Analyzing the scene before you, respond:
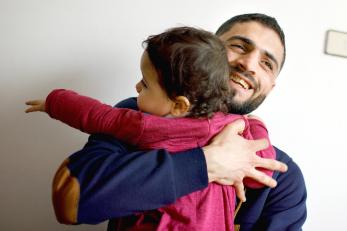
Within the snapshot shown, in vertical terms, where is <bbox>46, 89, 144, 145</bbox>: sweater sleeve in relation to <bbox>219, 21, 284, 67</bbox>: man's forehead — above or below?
below

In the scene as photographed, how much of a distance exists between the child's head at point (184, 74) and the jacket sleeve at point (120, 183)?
0.13m

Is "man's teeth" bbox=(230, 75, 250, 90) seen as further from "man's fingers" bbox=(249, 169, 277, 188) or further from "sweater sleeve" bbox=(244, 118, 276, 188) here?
"man's fingers" bbox=(249, 169, 277, 188)

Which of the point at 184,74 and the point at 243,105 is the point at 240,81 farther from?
the point at 184,74

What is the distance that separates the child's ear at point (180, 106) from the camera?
0.73m

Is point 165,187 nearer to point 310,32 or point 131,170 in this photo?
point 131,170

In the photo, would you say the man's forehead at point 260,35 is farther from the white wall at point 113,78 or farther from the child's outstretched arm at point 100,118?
the child's outstretched arm at point 100,118

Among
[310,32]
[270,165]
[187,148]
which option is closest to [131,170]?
[187,148]

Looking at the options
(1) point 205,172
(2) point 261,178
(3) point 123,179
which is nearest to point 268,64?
(2) point 261,178

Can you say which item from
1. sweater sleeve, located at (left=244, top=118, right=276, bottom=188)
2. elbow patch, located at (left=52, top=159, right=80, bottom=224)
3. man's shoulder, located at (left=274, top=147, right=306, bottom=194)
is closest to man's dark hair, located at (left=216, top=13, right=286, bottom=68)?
sweater sleeve, located at (left=244, top=118, right=276, bottom=188)

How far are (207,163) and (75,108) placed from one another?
0.33 meters

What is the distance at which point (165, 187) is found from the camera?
656mm

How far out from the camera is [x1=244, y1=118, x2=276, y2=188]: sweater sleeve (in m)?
0.83

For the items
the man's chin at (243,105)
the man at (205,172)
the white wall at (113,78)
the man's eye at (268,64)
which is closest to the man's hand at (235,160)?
the man at (205,172)

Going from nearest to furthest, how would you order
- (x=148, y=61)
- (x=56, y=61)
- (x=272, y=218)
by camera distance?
(x=148, y=61) → (x=272, y=218) → (x=56, y=61)
